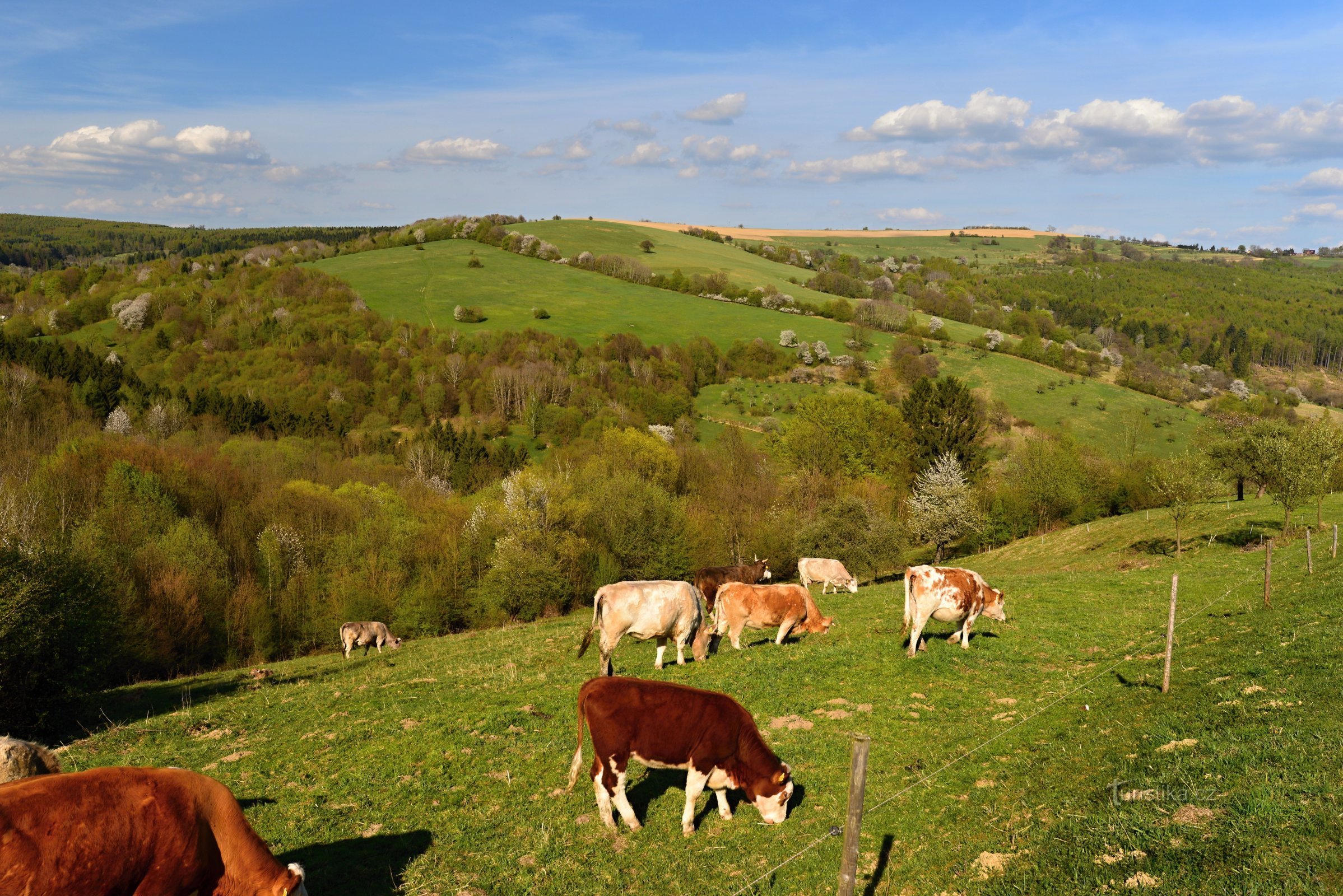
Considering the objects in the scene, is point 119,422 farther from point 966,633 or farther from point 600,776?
point 966,633

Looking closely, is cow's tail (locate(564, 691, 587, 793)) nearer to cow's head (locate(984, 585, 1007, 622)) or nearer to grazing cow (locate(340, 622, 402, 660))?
cow's head (locate(984, 585, 1007, 622))

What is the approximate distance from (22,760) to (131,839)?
447 cm

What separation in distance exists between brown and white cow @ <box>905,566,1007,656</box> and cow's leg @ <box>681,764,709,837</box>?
919 cm

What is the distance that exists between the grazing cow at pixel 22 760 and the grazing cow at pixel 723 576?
20103 mm

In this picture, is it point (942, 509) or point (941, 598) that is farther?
point (942, 509)

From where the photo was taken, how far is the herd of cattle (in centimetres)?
674

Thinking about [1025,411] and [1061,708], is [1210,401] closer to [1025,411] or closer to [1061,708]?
[1025,411]

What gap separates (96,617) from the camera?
25.7 metres

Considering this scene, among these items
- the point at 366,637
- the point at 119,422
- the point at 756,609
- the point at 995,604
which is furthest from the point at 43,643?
the point at 119,422

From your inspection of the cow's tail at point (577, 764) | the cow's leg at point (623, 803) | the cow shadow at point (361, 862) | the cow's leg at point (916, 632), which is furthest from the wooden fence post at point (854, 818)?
the cow's leg at point (916, 632)

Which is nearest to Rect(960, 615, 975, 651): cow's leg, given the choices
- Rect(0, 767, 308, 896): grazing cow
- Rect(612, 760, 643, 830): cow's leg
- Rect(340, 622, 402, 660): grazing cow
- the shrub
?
Rect(612, 760, 643, 830): cow's leg

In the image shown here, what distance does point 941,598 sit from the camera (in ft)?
61.6

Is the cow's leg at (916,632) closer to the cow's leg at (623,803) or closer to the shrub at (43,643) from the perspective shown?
the cow's leg at (623,803)

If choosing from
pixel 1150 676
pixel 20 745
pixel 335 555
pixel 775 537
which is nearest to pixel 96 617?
pixel 20 745
